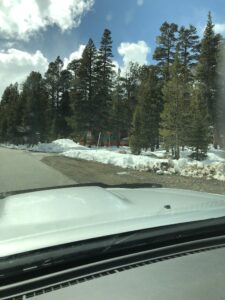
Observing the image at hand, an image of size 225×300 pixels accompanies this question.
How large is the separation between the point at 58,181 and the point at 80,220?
13.7 m

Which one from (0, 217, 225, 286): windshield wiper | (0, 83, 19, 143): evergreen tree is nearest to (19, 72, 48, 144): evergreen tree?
(0, 83, 19, 143): evergreen tree

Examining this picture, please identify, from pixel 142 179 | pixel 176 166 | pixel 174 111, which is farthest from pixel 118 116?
pixel 142 179

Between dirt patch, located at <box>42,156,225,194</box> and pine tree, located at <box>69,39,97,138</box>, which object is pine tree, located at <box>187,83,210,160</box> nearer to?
dirt patch, located at <box>42,156,225,194</box>

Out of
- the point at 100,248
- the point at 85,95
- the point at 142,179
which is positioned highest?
the point at 85,95

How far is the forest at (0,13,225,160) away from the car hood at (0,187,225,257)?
28457 mm

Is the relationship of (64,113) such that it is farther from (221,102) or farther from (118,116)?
(221,102)

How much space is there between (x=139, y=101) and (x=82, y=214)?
47784mm

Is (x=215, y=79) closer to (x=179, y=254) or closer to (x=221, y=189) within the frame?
(x=221, y=189)

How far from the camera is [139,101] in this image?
50156 mm

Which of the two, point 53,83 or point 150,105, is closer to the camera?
point 150,105

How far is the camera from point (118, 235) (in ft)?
7.95

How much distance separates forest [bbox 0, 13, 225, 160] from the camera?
32.8 m

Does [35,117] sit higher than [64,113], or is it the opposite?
[64,113]

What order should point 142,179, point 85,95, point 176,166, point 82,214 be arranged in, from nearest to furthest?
point 82,214 → point 142,179 → point 176,166 → point 85,95
